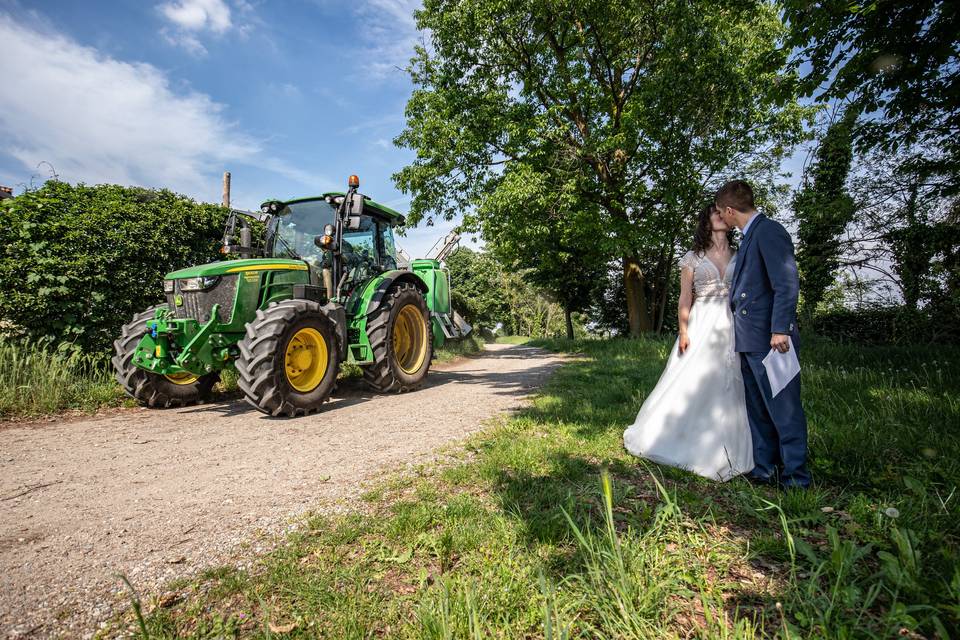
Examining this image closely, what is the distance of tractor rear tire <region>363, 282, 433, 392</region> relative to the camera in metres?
6.02

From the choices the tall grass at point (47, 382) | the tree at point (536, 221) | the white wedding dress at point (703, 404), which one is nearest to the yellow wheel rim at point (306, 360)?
the tall grass at point (47, 382)

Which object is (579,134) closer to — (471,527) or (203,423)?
(203,423)

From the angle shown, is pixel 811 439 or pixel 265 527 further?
pixel 811 439

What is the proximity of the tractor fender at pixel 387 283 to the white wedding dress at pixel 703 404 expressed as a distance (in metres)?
4.05

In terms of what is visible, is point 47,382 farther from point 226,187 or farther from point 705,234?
point 226,187

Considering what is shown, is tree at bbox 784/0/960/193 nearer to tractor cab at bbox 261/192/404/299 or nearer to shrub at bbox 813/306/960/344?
shrub at bbox 813/306/960/344

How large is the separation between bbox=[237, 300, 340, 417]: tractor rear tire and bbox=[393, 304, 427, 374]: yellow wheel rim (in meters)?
1.77

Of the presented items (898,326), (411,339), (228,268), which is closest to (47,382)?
(228,268)

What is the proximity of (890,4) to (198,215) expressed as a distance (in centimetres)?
948

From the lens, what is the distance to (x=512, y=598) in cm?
149

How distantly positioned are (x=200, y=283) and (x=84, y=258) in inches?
76.7

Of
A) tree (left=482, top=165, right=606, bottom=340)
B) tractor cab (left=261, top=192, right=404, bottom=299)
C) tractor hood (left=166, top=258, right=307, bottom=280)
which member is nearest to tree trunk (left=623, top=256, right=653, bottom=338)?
tree (left=482, top=165, right=606, bottom=340)

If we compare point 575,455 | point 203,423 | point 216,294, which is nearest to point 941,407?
point 575,455

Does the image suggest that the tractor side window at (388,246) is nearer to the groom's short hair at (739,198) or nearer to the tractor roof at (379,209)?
the tractor roof at (379,209)
